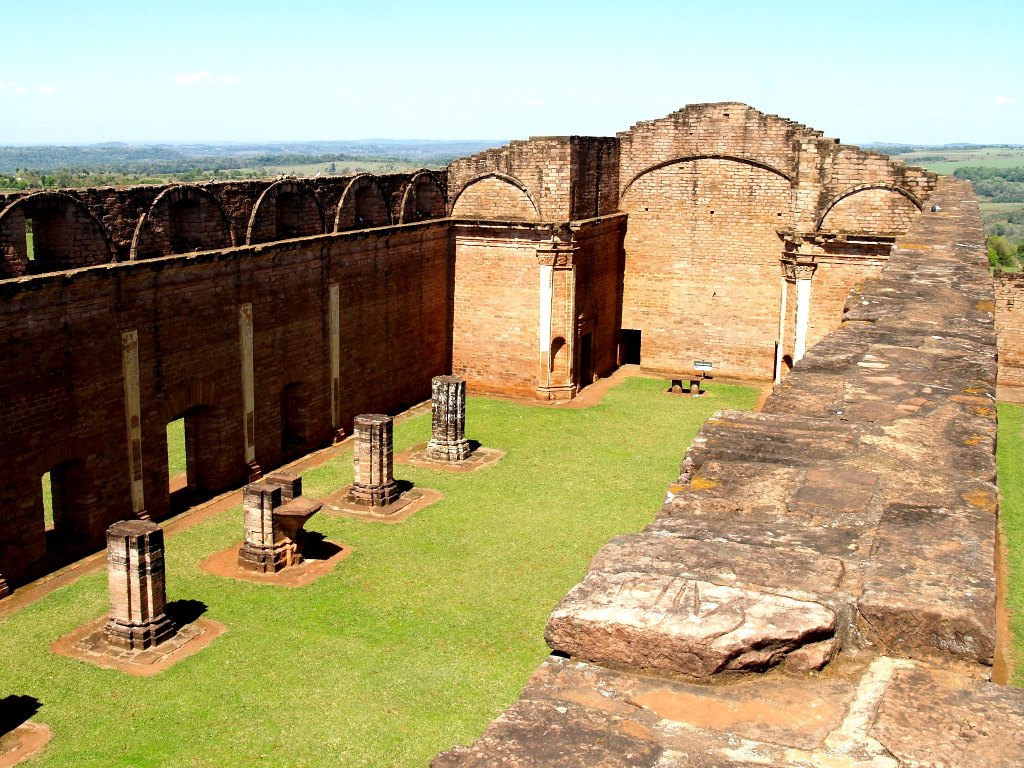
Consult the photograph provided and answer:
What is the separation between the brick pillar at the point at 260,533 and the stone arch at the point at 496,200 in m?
11.2

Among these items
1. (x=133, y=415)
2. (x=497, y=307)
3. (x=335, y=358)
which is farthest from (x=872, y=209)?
(x=133, y=415)

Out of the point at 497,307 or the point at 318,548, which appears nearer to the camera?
the point at 318,548

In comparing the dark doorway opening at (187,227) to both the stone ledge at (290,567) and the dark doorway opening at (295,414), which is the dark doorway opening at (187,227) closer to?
the dark doorway opening at (295,414)

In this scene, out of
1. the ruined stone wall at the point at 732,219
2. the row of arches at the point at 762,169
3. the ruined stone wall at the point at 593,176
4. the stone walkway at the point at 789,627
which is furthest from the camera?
the ruined stone wall at the point at 593,176

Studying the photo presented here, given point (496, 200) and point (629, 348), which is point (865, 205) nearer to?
point (629, 348)

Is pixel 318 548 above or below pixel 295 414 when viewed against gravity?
below

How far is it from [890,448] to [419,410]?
17.5 metres

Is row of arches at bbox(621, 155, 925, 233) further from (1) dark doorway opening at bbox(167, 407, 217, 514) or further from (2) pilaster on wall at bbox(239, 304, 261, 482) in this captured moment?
(1) dark doorway opening at bbox(167, 407, 217, 514)

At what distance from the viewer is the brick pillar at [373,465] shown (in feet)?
52.0

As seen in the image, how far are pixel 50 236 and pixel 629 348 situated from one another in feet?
54.9

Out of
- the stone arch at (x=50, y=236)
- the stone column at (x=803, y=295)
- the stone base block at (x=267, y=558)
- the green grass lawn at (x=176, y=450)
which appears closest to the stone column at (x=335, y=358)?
the green grass lawn at (x=176, y=450)

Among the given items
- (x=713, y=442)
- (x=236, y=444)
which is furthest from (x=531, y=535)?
(x=713, y=442)

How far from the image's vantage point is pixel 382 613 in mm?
12164

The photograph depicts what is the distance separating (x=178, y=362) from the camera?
1548 centimetres
